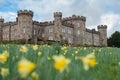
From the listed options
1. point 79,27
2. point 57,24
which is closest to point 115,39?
point 79,27

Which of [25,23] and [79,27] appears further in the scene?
Answer: [79,27]

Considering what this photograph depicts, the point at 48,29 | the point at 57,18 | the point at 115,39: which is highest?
the point at 57,18

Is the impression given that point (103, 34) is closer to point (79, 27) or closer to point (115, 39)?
point (115, 39)

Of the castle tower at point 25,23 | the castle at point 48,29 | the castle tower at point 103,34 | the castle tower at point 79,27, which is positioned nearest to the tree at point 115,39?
the castle tower at point 103,34

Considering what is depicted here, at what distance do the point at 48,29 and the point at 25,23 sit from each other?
365 inches

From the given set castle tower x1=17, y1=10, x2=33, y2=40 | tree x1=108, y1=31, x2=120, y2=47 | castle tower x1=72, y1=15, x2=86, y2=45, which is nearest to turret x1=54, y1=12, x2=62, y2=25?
castle tower x1=72, y1=15, x2=86, y2=45

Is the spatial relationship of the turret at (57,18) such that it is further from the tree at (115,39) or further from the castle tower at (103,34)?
the tree at (115,39)

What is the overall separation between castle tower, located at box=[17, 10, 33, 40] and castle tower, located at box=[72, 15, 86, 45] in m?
16.3

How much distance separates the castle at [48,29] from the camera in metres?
69.5

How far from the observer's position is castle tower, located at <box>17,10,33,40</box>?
6894 centimetres

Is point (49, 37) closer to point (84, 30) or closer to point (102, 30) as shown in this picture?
point (84, 30)

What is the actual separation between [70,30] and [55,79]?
7929 cm

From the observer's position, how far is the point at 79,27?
267ft

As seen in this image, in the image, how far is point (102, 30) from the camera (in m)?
91.6
